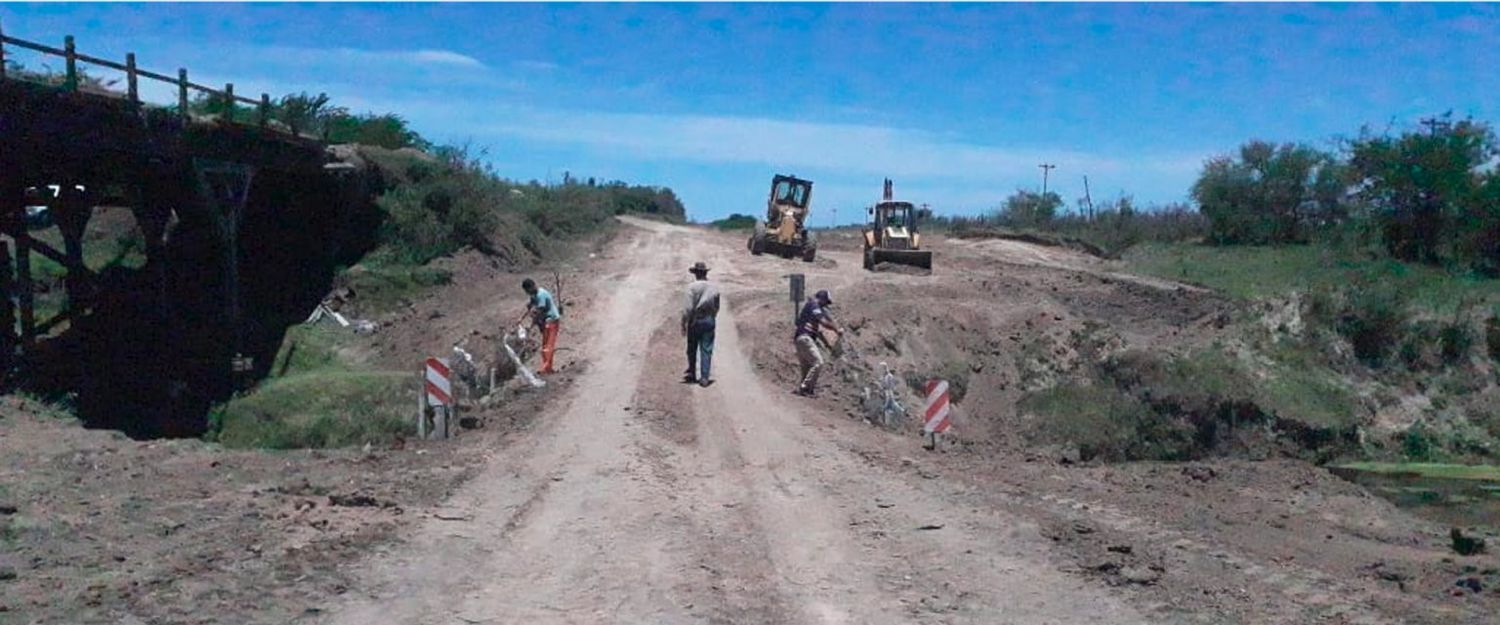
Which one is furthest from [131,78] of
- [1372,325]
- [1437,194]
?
[1437,194]

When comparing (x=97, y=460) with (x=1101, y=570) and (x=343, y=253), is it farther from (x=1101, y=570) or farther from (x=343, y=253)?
(x=343, y=253)

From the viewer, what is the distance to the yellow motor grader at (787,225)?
1671 inches

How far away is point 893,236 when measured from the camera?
40.0 m

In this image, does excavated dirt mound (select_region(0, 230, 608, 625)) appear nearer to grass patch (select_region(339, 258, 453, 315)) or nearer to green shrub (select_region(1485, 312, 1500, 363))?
grass patch (select_region(339, 258, 453, 315))

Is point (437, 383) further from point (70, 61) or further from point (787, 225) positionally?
point (787, 225)

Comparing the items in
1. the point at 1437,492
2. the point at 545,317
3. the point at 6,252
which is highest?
the point at 6,252

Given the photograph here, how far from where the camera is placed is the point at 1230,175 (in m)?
57.0

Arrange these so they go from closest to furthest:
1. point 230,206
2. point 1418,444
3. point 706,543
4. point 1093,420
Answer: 1. point 706,543
2. point 1093,420
3. point 1418,444
4. point 230,206

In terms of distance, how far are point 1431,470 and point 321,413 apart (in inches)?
675

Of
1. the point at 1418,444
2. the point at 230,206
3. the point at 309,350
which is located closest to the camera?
the point at 1418,444

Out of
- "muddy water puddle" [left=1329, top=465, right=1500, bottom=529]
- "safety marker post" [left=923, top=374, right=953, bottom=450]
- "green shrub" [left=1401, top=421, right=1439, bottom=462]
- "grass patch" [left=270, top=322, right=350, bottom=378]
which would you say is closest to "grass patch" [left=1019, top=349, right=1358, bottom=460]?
"green shrub" [left=1401, top=421, right=1439, bottom=462]

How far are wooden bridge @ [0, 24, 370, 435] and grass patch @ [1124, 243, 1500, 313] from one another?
2402 centimetres

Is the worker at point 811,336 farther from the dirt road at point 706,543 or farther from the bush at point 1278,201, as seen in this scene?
the bush at point 1278,201

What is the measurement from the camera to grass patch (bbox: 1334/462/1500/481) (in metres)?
20.5
